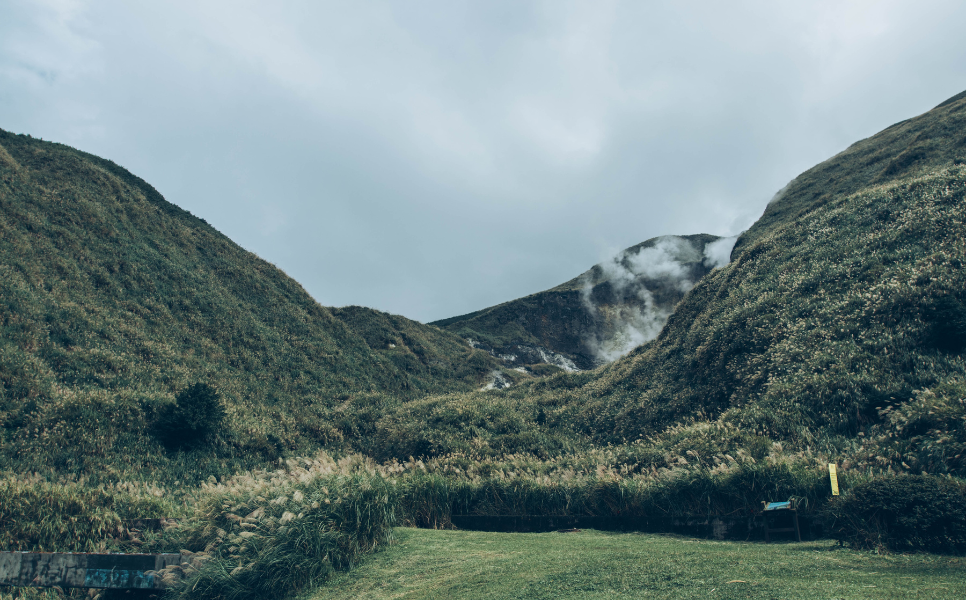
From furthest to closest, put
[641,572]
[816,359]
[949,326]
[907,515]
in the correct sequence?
[816,359], [949,326], [907,515], [641,572]

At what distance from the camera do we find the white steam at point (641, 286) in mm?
73688

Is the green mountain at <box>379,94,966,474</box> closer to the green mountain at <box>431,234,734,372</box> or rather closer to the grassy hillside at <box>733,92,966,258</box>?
the grassy hillside at <box>733,92,966,258</box>

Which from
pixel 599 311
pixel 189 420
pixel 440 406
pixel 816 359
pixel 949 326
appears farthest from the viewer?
pixel 599 311

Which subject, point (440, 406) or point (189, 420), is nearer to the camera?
point (189, 420)

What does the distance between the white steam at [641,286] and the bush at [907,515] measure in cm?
6664

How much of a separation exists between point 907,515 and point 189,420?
792 inches

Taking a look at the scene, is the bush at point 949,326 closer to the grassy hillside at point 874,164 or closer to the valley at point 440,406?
the valley at point 440,406

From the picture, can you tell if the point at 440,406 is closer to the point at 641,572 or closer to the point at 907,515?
the point at 641,572

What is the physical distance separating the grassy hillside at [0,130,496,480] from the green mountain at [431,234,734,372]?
25741 mm

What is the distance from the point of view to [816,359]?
14.4m

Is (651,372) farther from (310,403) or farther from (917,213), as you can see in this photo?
(310,403)

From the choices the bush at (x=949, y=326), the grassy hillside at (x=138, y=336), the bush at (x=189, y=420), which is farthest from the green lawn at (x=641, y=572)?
the bush at (x=189, y=420)

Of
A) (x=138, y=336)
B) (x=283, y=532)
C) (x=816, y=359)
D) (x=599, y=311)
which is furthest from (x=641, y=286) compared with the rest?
(x=283, y=532)

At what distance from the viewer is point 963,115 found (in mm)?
30719
